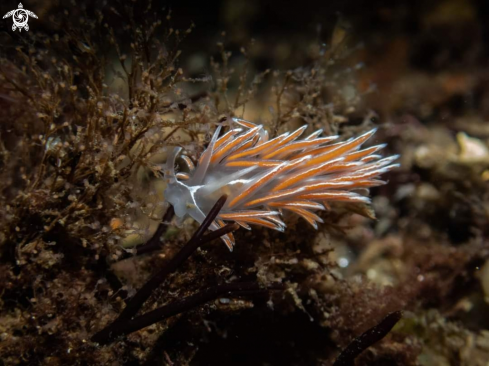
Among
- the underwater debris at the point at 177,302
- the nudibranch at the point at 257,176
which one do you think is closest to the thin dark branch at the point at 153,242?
the nudibranch at the point at 257,176

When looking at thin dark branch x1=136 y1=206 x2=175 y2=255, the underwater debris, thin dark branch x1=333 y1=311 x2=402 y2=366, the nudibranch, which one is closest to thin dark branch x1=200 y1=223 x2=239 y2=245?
the underwater debris

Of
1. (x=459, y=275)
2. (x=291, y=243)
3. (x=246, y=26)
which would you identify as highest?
(x=246, y=26)

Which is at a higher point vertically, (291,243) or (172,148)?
(172,148)

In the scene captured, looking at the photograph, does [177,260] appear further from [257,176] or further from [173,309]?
[257,176]

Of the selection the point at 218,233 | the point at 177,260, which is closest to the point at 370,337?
the point at 218,233

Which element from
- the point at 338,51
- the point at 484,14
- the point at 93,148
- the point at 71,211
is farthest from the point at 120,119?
the point at 484,14

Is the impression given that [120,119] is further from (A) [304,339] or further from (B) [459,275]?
(B) [459,275]

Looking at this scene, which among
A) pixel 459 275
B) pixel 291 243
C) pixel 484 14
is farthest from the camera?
pixel 484 14

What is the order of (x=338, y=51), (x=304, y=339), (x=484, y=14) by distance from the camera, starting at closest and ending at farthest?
(x=304, y=339), (x=338, y=51), (x=484, y=14)
